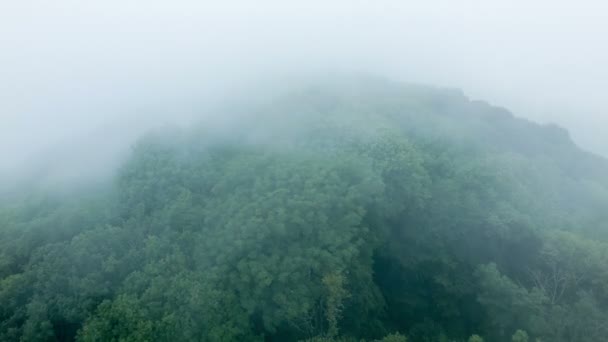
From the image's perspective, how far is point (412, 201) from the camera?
1326 inches

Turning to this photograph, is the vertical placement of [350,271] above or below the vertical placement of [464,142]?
below

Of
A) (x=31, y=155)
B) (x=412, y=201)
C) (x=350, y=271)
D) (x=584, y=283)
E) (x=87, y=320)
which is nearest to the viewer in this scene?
(x=87, y=320)

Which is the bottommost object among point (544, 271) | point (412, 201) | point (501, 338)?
point (501, 338)

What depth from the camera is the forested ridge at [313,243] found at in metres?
24.5

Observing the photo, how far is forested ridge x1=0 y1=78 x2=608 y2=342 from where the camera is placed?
80.4 ft

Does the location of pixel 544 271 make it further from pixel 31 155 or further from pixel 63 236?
pixel 31 155

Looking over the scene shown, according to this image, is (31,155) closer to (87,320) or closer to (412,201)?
(87,320)

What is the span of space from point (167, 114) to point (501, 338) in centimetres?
A: 3915

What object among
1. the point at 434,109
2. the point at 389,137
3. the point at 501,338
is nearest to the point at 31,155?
the point at 389,137

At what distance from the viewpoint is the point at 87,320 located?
23281 mm

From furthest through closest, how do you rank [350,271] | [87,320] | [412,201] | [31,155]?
[31,155]
[412,201]
[350,271]
[87,320]

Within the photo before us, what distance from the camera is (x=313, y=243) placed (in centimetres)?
2719

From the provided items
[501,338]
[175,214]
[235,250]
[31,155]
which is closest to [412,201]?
[501,338]

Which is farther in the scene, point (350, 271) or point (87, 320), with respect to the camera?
point (350, 271)
